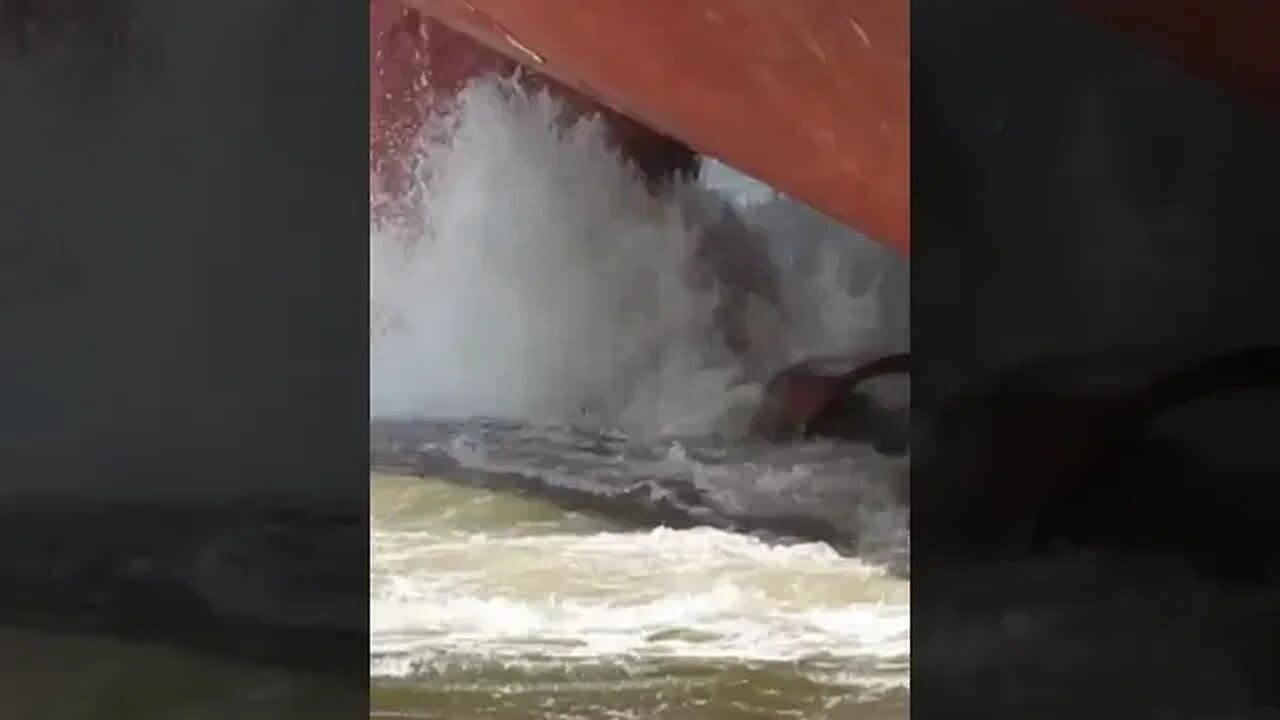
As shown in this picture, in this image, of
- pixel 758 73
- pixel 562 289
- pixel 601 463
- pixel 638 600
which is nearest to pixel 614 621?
pixel 638 600

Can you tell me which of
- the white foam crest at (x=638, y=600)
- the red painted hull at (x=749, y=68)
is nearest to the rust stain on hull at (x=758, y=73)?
the red painted hull at (x=749, y=68)

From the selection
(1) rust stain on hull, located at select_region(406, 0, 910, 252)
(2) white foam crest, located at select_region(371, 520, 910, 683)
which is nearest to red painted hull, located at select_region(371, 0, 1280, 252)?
(1) rust stain on hull, located at select_region(406, 0, 910, 252)

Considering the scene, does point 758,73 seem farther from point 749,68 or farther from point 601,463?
point 601,463

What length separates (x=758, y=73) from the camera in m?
1.34

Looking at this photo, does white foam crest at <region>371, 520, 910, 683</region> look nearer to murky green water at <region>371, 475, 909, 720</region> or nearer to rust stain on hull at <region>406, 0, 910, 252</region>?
murky green water at <region>371, 475, 909, 720</region>

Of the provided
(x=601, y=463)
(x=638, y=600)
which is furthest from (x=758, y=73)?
(x=638, y=600)

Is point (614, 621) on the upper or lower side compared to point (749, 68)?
lower

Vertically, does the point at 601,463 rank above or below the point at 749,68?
below

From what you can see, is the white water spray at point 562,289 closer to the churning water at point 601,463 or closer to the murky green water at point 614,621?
the churning water at point 601,463

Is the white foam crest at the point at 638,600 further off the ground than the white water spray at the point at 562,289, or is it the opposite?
the white water spray at the point at 562,289

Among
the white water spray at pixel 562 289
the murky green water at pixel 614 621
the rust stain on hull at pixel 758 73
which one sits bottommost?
the murky green water at pixel 614 621

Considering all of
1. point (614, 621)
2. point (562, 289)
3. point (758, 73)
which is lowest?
point (614, 621)

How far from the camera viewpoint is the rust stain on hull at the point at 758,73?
1338 millimetres

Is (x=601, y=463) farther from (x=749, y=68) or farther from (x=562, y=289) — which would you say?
(x=749, y=68)
